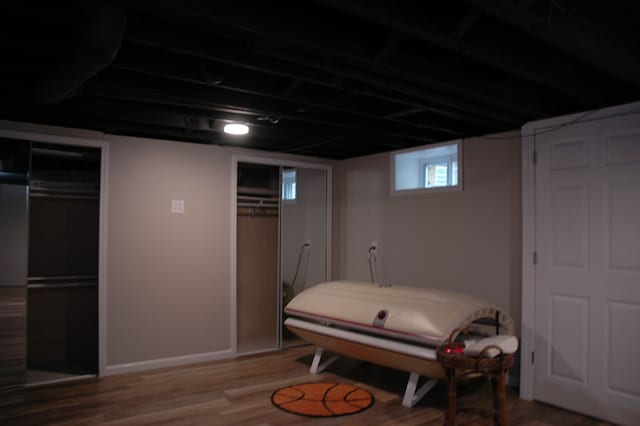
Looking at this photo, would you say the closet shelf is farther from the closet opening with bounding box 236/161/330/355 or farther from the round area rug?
the round area rug

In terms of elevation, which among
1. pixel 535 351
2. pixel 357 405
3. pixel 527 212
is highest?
pixel 527 212

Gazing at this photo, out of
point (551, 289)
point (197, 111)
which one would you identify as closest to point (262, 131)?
point (197, 111)

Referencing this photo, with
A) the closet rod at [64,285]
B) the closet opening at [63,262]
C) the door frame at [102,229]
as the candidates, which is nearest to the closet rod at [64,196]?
the closet opening at [63,262]

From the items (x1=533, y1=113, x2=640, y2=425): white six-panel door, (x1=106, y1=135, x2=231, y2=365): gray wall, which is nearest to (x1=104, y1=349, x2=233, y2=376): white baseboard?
(x1=106, y1=135, x2=231, y2=365): gray wall

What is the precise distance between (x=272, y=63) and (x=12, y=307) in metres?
5.45

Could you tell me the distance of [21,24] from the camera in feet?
7.04

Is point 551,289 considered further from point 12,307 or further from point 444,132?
point 12,307

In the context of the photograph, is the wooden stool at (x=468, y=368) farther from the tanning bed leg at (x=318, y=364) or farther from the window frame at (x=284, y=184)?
the window frame at (x=284, y=184)

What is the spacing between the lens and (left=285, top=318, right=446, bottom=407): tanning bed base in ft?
10.00

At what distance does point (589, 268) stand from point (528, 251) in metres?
0.45

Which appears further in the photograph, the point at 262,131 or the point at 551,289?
the point at 262,131

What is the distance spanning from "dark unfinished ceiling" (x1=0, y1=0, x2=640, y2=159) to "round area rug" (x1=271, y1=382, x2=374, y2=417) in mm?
2133

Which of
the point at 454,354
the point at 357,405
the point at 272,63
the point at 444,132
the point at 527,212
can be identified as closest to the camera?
the point at 272,63

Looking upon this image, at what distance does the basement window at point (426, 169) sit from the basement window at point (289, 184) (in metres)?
1.15
